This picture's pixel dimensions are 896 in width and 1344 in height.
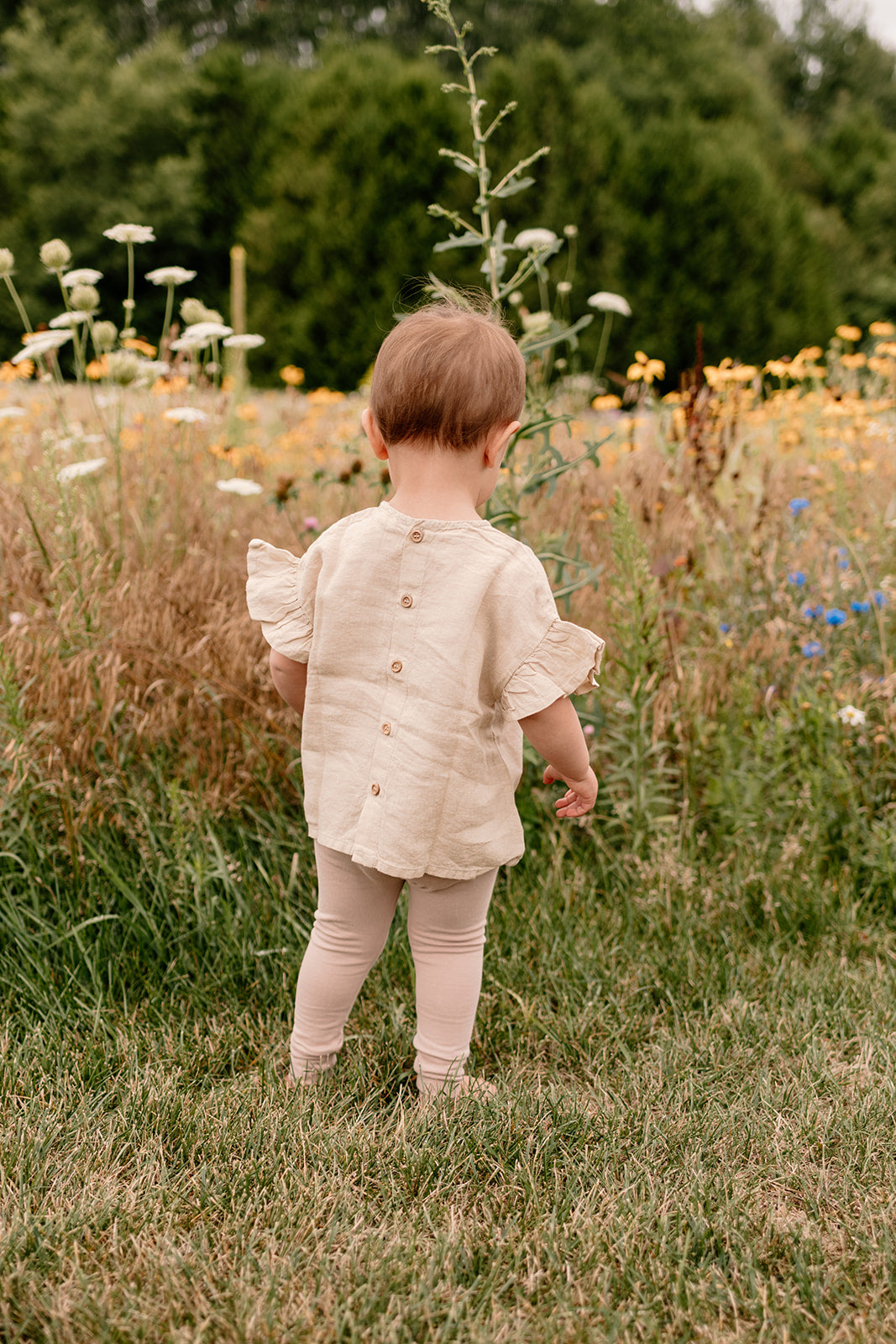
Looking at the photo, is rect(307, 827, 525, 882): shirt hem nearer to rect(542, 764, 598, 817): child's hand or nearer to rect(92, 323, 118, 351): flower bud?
rect(542, 764, 598, 817): child's hand

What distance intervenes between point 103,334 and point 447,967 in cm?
226

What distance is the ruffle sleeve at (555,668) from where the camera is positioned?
1664 mm

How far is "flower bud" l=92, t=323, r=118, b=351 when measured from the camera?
10.3 ft

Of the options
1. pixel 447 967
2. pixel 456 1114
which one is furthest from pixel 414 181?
pixel 456 1114

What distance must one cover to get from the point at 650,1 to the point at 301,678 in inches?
1121

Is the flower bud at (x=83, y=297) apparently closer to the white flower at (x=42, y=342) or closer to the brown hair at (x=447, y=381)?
the white flower at (x=42, y=342)

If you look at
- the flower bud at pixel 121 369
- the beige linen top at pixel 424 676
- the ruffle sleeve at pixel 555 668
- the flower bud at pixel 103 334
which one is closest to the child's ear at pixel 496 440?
the beige linen top at pixel 424 676

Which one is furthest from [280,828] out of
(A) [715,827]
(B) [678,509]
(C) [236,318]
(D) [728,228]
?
(D) [728,228]

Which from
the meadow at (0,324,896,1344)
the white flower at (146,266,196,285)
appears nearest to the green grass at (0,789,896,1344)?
the meadow at (0,324,896,1344)

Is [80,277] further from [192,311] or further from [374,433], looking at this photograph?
[374,433]

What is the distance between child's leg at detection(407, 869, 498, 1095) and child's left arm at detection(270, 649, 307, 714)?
0.41 metres

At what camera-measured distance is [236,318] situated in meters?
5.38

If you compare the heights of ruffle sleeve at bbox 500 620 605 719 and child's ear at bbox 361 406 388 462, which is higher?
child's ear at bbox 361 406 388 462

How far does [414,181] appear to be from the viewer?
496 inches
